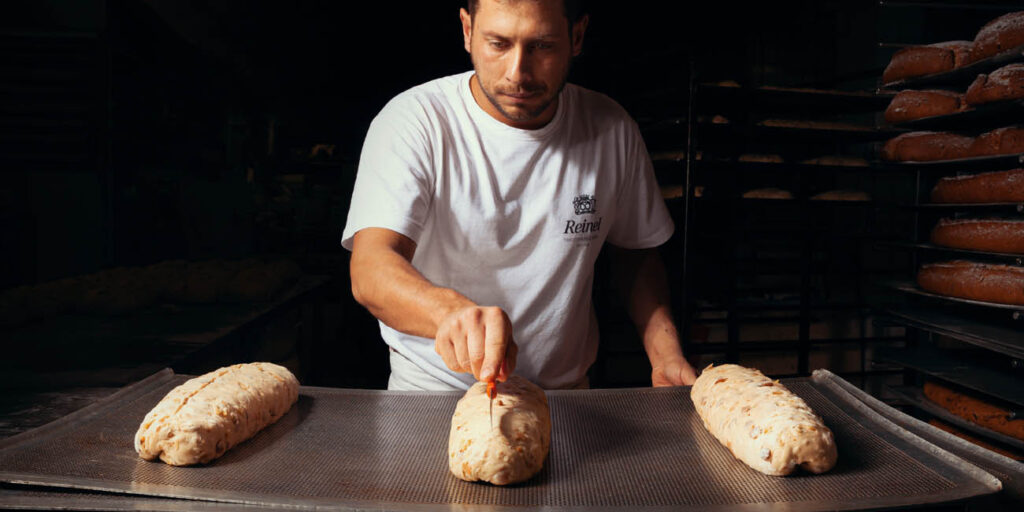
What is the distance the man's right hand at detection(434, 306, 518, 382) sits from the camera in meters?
1.06

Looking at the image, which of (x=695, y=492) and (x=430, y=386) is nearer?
(x=695, y=492)

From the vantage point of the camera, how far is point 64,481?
40.1 inches

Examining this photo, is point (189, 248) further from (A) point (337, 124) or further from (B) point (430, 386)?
(B) point (430, 386)

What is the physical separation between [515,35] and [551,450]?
92cm

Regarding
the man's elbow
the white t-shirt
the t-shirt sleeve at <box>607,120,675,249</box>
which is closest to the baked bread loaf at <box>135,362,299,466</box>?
the man's elbow

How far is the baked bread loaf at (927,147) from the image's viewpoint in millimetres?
2893

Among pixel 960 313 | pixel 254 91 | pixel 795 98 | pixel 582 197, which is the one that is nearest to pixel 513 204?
pixel 582 197

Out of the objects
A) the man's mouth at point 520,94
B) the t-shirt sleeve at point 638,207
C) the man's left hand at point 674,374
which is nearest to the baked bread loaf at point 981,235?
the t-shirt sleeve at point 638,207

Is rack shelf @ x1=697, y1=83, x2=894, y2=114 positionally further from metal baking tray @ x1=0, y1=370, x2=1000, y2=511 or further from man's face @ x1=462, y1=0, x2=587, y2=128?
metal baking tray @ x1=0, y1=370, x2=1000, y2=511

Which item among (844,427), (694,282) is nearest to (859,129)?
(694,282)

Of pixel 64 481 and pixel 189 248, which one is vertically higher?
pixel 189 248

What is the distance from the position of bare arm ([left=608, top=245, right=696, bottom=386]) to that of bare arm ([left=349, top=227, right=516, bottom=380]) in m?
0.76

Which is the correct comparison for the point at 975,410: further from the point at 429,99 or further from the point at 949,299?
the point at 429,99

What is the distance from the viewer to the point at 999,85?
2.50 metres
